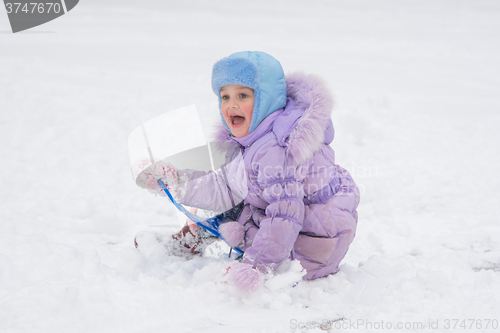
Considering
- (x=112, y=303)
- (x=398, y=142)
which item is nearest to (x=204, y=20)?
(x=398, y=142)

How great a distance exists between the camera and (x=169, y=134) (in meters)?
2.06

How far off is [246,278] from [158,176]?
0.60 meters

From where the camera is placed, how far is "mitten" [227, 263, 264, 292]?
5.32 ft

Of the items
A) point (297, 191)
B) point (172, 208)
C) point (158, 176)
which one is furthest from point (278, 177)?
point (172, 208)

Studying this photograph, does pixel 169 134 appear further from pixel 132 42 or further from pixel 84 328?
pixel 132 42

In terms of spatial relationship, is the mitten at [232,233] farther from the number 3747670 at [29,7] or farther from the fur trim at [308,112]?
the number 3747670 at [29,7]

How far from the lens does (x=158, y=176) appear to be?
73.3 inches

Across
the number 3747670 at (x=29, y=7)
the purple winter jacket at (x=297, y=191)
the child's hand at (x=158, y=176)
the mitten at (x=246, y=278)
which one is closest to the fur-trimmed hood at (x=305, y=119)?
the purple winter jacket at (x=297, y=191)

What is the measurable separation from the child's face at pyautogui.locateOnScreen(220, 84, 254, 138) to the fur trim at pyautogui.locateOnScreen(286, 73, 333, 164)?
231 millimetres

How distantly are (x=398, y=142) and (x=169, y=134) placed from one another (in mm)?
3092

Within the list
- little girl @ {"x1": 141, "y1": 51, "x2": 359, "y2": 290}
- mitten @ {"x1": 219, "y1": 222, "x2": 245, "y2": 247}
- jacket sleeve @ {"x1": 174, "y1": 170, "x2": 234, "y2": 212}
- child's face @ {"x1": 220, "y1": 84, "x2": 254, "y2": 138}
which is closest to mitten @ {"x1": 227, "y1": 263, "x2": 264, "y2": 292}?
little girl @ {"x1": 141, "y1": 51, "x2": 359, "y2": 290}

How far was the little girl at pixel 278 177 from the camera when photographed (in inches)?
67.7

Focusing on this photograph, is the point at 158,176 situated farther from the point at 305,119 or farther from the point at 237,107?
the point at 305,119

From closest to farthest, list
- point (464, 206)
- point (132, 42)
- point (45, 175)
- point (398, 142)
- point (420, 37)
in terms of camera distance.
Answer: point (464, 206), point (45, 175), point (398, 142), point (132, 42), point (420, 37)
